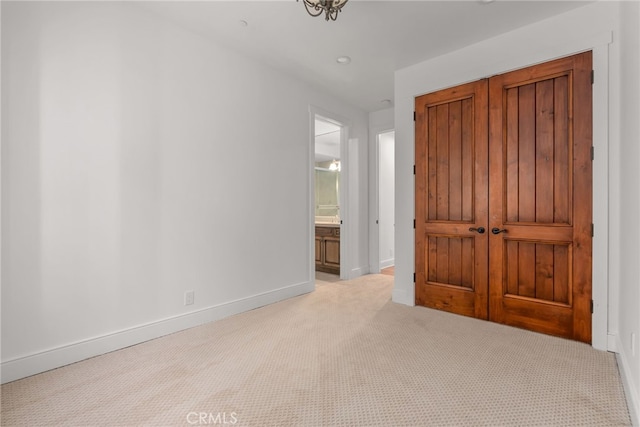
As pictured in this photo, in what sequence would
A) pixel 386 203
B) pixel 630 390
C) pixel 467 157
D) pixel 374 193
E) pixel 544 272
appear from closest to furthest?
pixel 630 390 → pixel 544 272 → pixel 467 157 → pixel 374 193 → pixel 386 203

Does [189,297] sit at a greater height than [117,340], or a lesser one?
greater

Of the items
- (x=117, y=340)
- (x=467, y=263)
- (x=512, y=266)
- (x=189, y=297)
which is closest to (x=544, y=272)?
(x=512, y=266)

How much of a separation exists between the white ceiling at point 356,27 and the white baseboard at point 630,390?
2611 mm

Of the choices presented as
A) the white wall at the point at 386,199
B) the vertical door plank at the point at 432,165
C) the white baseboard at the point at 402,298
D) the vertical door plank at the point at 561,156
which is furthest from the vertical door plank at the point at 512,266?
the white wall at the point at 386,199

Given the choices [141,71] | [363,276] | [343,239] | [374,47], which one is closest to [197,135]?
[141,71]

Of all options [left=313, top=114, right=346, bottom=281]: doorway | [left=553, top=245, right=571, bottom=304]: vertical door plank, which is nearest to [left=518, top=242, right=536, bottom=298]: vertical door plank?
[left=553, top=245, right=571, bottom=304]: vertical door plank

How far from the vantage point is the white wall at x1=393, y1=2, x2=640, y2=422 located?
72.2 inches

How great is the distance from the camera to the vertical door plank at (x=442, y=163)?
320 cm

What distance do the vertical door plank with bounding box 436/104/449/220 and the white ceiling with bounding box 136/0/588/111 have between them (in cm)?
65

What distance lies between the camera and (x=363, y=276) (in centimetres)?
490

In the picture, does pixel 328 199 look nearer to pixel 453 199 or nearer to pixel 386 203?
pixel 386 203

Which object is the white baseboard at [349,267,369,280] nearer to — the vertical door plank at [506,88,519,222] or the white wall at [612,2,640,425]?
the vertical door plank at [506,88,519,222]

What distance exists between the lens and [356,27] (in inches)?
107

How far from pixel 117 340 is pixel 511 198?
3.48 metres
